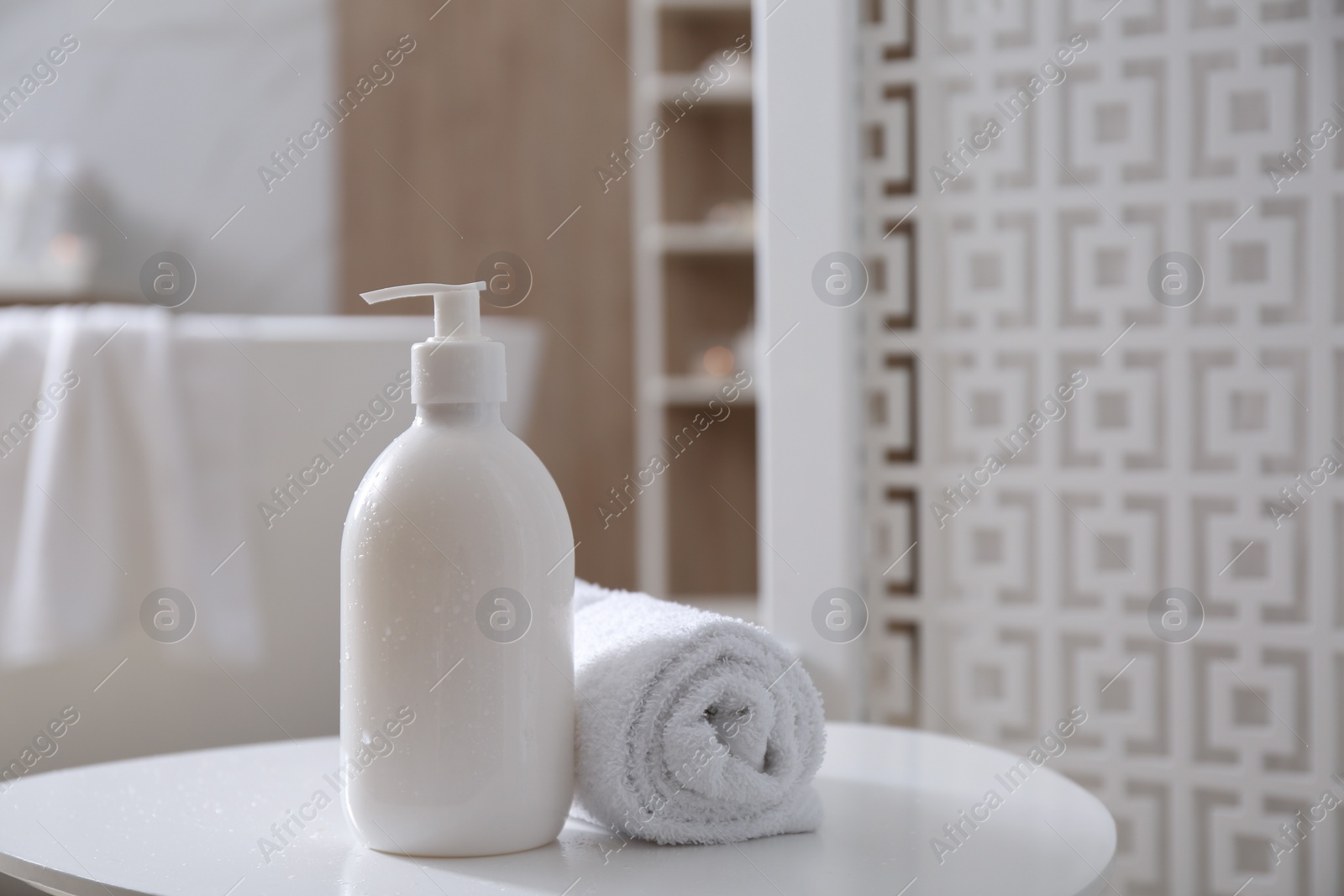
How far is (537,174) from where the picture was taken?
2.55 meters

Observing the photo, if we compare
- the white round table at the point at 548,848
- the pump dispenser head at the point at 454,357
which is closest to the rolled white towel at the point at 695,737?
the white round table at the point at 548,848

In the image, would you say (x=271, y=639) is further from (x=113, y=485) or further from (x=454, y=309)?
(x=454, y=309)

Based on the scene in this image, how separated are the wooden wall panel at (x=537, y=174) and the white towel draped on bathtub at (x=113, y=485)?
1410 millimetres

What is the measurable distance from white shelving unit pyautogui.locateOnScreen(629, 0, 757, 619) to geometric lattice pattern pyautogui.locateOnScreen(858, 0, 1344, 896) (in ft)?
4.77

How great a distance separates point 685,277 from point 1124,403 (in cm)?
171

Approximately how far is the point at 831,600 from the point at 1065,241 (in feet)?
1.21

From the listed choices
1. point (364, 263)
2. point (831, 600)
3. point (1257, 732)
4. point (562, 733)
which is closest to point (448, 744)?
point (562, 733)

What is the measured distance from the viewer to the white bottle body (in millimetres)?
419

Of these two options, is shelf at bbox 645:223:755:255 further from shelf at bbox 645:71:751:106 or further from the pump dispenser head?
the pump dispenser head

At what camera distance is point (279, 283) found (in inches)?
105

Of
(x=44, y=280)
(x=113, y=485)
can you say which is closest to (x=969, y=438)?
(x=113, y=485)

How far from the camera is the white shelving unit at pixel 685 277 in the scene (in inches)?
98.8

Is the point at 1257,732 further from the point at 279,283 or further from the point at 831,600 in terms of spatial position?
the point at 279,283

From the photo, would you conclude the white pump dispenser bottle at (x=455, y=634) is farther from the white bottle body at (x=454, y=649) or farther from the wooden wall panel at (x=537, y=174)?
the wooden wall panel at (x=537, y=174)
